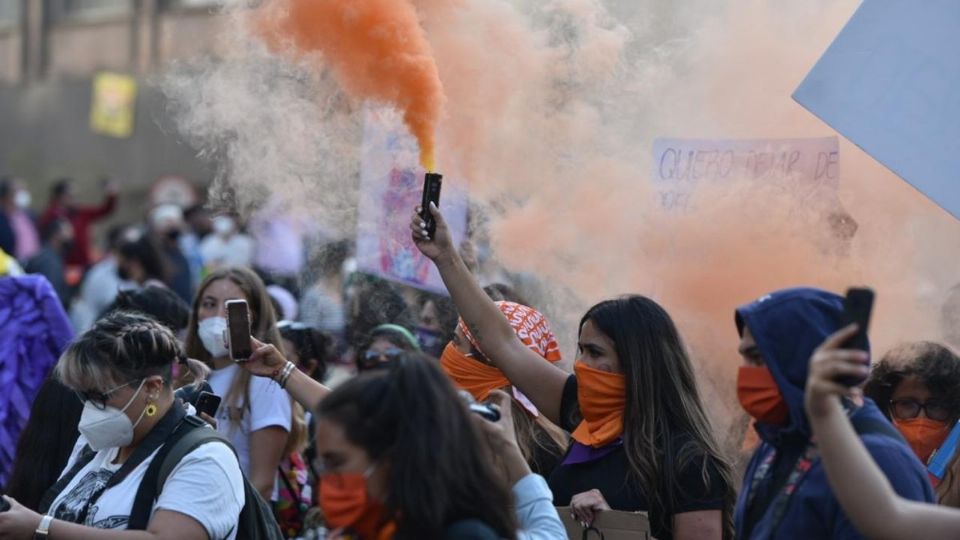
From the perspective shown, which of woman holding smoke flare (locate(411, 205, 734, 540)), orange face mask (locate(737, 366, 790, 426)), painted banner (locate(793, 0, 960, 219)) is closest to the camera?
orange face mask (locate(737, 366, 790, 426))

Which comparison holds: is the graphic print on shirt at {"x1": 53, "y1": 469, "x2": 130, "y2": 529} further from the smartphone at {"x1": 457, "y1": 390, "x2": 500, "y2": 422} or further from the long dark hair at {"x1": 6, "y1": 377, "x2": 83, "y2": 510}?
the smartphone at {"x1": 457, "y1": 390, "x2": 500, "y2": 422}

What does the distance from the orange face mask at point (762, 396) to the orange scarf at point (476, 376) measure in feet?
5.76

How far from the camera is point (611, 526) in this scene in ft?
13.1

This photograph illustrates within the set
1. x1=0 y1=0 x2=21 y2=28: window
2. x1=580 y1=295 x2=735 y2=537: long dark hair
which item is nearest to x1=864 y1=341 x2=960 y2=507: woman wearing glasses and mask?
x1=580 y1=295 x2=735 y2=537: long dark hair

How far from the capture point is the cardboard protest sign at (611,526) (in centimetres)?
393

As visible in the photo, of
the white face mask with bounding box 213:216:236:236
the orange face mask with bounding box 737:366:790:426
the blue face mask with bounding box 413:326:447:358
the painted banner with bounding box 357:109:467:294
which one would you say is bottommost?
the white face mask with bounding box 213:216:236:236

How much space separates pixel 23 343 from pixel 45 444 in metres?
1.32

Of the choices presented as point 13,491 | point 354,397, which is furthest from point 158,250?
point 354,397

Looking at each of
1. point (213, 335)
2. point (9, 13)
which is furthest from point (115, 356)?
point (9, 13)

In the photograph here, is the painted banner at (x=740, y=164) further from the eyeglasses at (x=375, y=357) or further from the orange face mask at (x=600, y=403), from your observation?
the orange face mask at (x=600, y=403)

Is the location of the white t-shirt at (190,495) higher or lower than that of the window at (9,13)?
lower

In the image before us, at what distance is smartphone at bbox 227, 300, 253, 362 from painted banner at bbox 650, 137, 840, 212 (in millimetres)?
2112

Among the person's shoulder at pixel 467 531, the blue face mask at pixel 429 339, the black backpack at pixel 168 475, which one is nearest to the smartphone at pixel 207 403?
the black backpack at pixel 168 475

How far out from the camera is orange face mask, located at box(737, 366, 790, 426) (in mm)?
3205
